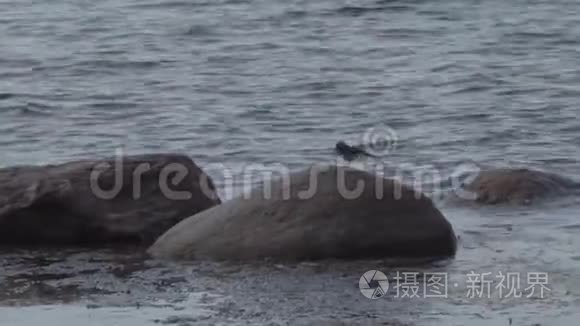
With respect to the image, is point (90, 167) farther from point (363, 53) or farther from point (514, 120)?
point (363, 53)

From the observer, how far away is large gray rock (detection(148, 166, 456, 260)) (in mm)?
7984

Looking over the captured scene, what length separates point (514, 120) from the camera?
1319cm

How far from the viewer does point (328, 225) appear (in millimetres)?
8016

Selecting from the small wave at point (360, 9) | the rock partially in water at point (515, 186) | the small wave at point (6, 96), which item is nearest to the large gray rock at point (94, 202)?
the rock partially in water at point (515, 186)

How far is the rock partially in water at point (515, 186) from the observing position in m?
9.85

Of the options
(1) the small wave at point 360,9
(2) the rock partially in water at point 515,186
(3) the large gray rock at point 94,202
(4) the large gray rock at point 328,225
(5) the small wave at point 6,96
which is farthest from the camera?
(1) the small wave at point 360,9

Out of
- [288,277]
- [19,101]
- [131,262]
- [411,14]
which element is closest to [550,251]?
[288,277]

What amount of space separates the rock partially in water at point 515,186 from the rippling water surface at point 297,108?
22 cm
